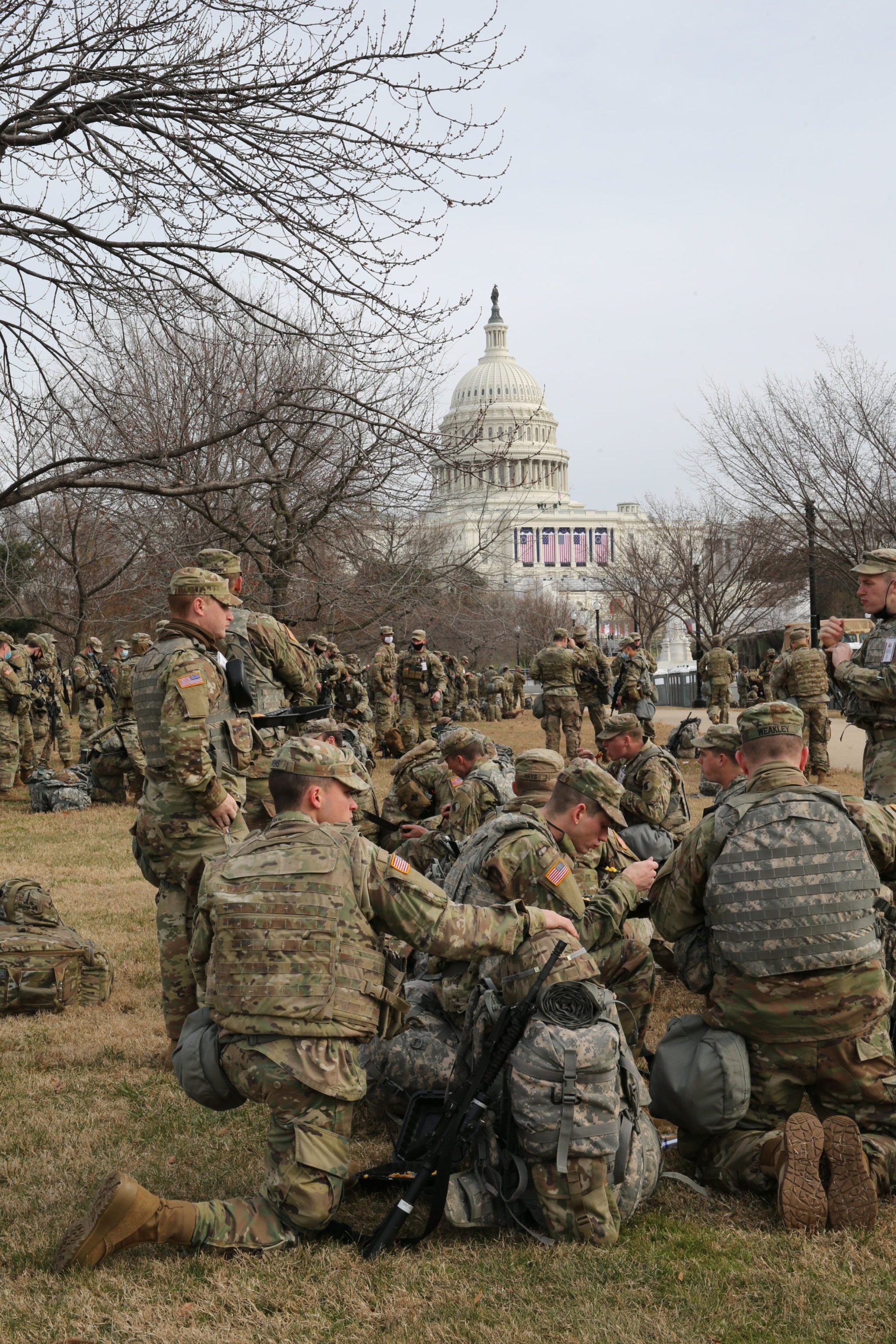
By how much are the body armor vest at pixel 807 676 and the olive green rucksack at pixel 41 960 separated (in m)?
9.14

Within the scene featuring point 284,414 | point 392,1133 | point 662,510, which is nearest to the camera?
point 392,1133

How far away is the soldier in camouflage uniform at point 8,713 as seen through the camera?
51.2 feet

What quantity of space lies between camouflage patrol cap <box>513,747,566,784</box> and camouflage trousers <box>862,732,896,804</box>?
228cm

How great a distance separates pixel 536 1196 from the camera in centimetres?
386

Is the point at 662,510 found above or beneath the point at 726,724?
above

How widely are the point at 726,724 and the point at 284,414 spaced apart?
227 inches

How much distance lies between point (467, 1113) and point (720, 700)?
20.0 m

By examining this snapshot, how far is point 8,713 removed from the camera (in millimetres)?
15844

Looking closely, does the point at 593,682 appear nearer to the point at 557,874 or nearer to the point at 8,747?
the point at 8,747

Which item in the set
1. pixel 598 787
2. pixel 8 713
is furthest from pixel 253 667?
pixel 8 713

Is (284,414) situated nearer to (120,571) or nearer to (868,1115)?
(120,571)

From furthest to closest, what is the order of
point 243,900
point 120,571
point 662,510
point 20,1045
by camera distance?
point 662,510, point 120,571, point 20,1045, point 243,900

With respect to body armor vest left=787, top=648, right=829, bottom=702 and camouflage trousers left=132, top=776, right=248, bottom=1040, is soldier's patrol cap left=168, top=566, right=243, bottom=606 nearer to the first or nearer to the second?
camouflage trousers left=132, top=776, right=248, bottom=1040

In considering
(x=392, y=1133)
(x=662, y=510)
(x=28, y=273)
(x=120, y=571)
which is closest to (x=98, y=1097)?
(x=392, y=1133)
